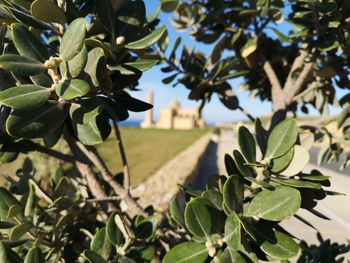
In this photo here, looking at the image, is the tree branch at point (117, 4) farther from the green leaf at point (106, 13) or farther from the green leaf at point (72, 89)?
the green leaf at point (72, 89)

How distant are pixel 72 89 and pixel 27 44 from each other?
12 centimetres

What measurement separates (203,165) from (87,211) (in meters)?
10.3

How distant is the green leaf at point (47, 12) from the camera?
60 centimetres

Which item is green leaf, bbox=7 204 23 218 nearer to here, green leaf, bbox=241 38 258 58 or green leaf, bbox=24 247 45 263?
green leaf, bbox=24 247 45 263

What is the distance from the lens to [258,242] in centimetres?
73

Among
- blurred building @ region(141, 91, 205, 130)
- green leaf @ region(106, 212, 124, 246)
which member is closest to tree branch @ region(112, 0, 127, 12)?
green leaf @ region(106, 212, 124, 246)

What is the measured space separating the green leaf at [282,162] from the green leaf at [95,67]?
45 centimetres

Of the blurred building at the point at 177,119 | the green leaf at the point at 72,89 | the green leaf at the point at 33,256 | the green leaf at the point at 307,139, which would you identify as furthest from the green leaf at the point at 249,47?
the blurred building at the point at 177,119

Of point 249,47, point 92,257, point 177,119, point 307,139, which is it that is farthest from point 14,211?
point 177,119

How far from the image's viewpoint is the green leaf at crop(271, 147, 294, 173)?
79 centimetres

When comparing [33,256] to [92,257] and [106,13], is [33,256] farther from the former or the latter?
[106,13]

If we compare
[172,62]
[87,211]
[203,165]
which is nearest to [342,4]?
[172,62]

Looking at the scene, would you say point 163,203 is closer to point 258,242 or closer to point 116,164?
point 258,242

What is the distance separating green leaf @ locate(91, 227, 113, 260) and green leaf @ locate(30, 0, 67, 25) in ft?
1.79
